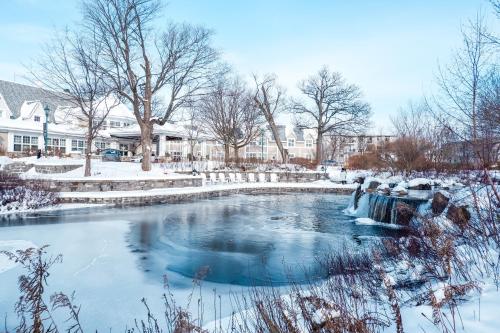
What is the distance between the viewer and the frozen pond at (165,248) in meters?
5.21

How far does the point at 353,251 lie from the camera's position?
7461 millimetres

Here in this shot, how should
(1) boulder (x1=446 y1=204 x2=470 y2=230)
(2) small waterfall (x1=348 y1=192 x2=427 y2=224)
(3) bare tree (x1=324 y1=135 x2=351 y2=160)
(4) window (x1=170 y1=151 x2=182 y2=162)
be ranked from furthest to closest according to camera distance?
(3) bare tree (x1=324 y1=135 x2=351 y2=160), (4) window (x1=170 y1=151 x2=182 y2=162), (2) small waterfall (x1=348 y1=192 x2=427 y2=224), (1) boulder (x1=446 y1=204 x2=470 y2=230)

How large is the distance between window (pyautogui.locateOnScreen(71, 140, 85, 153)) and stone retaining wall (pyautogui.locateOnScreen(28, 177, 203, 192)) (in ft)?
60.0

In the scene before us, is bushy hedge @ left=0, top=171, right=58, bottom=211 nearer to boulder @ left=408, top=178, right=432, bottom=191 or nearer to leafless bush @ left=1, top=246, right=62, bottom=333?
leafless bush @ left=1, top=246, right=62, bottom=333

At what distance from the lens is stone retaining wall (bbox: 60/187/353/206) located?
48.8ft

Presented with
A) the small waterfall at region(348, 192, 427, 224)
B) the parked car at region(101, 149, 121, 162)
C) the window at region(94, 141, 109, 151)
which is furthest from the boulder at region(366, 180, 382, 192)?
the window at region(94, 141, 109, 151)

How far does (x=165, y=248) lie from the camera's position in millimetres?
8039

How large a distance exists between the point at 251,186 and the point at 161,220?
423 inches

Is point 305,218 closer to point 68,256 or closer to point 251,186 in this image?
point 68,256

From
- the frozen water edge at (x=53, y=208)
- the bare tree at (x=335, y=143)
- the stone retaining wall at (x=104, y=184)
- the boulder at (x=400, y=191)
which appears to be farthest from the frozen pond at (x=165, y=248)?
the bare tree at (x=335, y=143)

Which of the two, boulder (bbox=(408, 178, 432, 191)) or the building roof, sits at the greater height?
the building roof

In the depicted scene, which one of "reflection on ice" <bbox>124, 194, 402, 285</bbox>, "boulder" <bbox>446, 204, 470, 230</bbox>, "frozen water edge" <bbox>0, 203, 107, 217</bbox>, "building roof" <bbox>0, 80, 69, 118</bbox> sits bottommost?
"reflection on ice" <bbox>124, 194, 402, 285</bbox>

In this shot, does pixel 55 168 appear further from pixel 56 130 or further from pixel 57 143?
pixel 57 143

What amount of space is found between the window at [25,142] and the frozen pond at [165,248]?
20195mm
